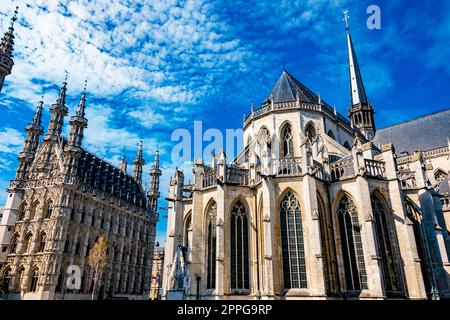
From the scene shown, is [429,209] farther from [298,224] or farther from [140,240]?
[140,240]

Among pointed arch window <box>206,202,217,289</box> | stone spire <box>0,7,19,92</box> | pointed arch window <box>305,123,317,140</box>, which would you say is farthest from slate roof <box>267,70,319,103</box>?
stone spire <box>0,7,19,92</box>

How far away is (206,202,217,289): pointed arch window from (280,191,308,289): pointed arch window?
4633 mm

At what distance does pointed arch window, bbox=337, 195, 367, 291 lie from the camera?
1719cm

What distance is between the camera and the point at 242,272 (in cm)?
1842

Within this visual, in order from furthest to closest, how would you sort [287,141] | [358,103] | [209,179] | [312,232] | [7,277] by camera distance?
1. [358,103]
2. [7,277]
3. [287,141]
4. [209,179]
5. [312,232]

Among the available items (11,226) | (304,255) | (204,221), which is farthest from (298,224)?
(11,226)

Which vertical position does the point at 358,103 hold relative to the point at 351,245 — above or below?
above

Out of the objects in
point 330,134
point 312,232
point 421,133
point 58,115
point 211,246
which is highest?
point 58,115

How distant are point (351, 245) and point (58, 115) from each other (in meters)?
36.6

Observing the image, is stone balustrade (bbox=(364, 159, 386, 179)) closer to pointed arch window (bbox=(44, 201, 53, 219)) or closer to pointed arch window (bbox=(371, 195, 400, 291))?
pointed arch window (bbox=(371, 195, 400, 291))

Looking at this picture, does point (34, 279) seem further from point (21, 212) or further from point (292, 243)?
point (292, 243)

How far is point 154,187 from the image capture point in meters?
51.1

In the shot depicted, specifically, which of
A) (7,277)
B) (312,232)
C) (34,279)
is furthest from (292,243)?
(7,277)

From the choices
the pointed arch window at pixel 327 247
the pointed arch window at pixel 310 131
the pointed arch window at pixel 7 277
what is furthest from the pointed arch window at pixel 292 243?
the pointed arch window at pixel 7 277
